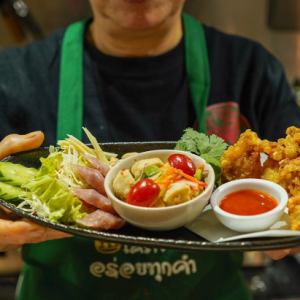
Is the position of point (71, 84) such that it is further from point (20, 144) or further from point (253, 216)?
point (253, 216)

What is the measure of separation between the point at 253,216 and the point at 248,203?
81 millimetres

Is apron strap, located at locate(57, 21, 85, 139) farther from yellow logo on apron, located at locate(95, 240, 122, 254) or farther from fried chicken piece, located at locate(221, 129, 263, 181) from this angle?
fried chicken piece, located at locate(221, 129, 263, 181)

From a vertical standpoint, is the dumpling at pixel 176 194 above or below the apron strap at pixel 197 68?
above

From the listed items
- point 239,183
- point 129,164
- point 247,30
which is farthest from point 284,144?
point 247,30

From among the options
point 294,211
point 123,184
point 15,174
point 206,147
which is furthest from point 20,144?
point 294,211

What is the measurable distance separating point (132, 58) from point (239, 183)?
29.2 inches

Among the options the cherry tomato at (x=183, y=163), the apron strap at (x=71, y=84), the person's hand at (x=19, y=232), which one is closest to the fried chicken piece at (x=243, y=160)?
the cherry tomato at (x=183, y=163)

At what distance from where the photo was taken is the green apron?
156cm

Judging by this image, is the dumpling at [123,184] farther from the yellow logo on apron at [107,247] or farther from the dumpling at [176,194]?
the yellow logo on apron at [107,247]

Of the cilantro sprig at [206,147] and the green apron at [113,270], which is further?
the green apron at [113,270]

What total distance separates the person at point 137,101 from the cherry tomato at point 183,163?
0.48 m

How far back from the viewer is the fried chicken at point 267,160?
1148 millimetres

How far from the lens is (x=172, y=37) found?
176 cm

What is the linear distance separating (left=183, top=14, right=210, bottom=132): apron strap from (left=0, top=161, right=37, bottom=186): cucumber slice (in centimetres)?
64
